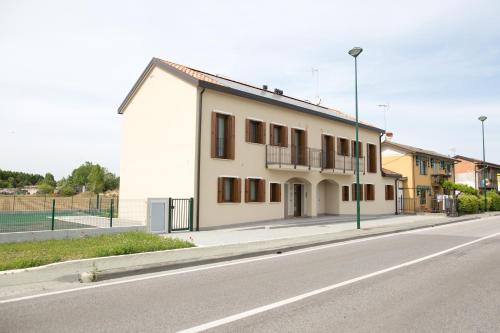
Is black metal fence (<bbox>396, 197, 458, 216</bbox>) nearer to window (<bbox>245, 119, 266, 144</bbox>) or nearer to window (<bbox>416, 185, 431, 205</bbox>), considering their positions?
window (<bbox>416, 185, 431, 205</bbox>)

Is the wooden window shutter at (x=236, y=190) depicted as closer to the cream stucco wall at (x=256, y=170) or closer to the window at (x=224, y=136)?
the cream stucco wall at (x=256, y=170)

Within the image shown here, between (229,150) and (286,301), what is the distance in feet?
41.7

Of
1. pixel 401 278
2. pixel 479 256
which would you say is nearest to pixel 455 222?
pixel 479 256

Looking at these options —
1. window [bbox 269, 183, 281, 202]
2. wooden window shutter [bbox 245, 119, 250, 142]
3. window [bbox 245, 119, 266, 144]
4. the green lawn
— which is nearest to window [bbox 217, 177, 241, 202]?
wooden window shutter [bbox 245, 119, 250, 142]

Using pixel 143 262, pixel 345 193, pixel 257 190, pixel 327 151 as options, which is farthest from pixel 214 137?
pixel 345 193

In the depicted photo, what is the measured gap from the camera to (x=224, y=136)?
18.3m

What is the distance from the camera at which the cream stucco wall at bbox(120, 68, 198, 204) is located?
1722 centimetres

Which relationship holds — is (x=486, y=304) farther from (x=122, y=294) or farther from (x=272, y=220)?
(x=272, y=220)

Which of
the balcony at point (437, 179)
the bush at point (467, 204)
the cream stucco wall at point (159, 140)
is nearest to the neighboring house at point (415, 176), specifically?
the balcony at point (437, 179)

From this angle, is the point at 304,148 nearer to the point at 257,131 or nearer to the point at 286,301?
the point at 257,131

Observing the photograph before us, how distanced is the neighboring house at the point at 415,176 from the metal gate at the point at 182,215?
814 inches

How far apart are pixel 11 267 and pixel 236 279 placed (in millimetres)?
4893

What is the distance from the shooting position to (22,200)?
17.1m

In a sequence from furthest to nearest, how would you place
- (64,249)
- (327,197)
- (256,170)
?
1. (327,197)
2. (256,170)
3. (64,249)
